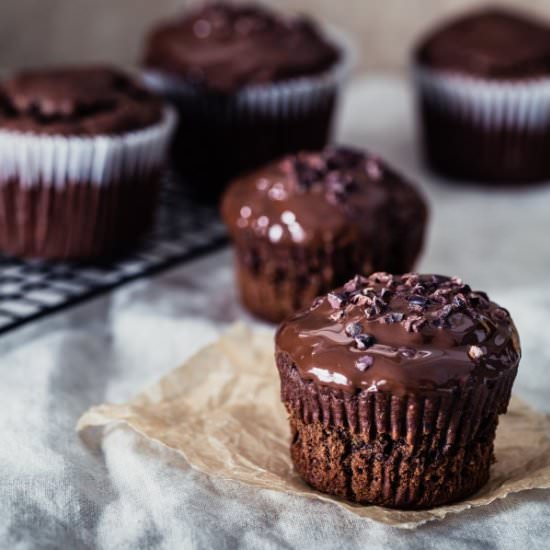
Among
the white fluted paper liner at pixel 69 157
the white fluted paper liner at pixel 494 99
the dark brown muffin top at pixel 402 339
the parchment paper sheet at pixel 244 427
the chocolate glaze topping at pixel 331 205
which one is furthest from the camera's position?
the white fluted paper liner at pixel 494 99

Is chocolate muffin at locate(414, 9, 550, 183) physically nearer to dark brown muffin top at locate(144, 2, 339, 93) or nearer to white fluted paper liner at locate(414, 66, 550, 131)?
white fluted paper liner at locate(414, 66, 550, 131)

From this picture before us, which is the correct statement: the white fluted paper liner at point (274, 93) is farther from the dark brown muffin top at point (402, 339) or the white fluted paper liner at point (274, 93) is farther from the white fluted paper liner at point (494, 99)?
the dark brown muffin top at point (402, 339)

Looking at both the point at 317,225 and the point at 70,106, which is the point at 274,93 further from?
the point at 317,225

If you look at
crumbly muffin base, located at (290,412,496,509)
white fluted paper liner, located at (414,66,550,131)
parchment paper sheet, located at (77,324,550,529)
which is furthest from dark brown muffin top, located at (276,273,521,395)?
white fluted paper liner, located at (414,66,550,131)

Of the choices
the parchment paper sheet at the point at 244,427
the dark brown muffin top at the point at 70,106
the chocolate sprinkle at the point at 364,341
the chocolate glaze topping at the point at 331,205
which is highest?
the chocolate sprinkle at the point at 364,341

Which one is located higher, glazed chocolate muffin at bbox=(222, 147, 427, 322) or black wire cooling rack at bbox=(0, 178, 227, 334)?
glazed chocolate muffin at bbox=(222, 147, 427, 322)

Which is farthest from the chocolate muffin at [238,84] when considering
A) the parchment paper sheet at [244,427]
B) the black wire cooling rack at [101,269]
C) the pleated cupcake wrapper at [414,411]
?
the pleated cupcake wrapper at [414,411]

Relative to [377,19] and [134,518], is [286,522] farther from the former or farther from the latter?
[377,19]
